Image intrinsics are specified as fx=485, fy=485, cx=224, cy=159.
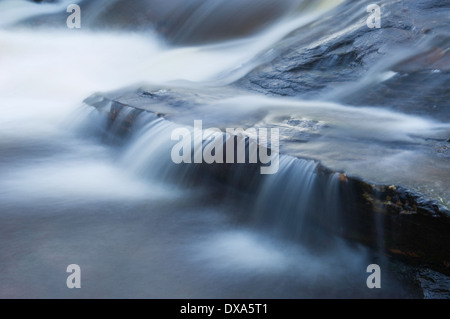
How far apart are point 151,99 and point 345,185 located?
2988 millimetres

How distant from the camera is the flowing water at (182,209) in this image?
9.43 feet

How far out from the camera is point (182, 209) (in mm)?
3826

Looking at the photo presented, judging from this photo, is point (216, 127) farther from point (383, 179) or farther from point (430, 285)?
point (430, 285)

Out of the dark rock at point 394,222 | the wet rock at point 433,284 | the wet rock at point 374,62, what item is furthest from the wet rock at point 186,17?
the wet rock at point 433,284

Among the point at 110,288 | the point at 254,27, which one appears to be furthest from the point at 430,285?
the point at 254,27

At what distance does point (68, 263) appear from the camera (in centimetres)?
302

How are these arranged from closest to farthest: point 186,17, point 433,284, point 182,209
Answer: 1. point 433,284
2. point 182,209
3. point 186,17

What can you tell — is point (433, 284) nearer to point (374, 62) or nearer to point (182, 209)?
point (182, 209)

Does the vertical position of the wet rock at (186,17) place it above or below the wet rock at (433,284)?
above

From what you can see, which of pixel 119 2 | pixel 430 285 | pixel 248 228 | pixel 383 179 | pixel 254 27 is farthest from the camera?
pixel 119 2

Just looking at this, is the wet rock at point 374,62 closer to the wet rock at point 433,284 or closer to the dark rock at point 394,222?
the dark rock at point 394,222

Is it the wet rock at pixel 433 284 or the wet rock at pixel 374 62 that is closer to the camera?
the wet rock at pixel 433 284

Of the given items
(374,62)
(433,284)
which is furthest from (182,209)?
(374,62)

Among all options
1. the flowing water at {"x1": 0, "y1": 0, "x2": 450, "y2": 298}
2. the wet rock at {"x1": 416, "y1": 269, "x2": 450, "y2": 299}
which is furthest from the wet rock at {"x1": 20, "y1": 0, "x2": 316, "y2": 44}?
the wet rock at {"x1": 416, "y1": 269, "x2": 450, "y2": 299}
